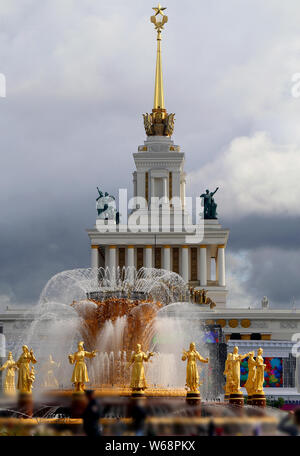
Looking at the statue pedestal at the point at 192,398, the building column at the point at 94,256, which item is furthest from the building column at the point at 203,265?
the statue pedestal at the point at 192,398

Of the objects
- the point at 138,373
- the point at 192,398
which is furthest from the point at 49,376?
the point at 192,398

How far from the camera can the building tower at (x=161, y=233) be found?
74000mm

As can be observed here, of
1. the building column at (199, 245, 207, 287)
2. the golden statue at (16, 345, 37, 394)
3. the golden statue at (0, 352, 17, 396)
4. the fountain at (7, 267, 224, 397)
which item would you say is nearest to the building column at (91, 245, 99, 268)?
the building column at (199, 245, 207, 287)

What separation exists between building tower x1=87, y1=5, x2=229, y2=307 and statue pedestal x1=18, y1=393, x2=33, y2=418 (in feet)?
162

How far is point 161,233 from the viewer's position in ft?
243

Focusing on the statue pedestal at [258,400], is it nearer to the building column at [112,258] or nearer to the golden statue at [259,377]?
the golden statue at [259,377]

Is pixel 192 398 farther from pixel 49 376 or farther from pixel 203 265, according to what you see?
pixel 203 265

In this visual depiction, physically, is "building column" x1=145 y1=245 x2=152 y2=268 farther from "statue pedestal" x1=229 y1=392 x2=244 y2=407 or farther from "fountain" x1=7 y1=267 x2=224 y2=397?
"statue pedestal" x1=229 y1=392 x2=244 y2=407

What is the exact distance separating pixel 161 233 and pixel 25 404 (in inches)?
2066

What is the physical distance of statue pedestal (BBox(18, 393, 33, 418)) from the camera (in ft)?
69.8

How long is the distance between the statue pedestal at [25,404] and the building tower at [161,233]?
49439 mm
